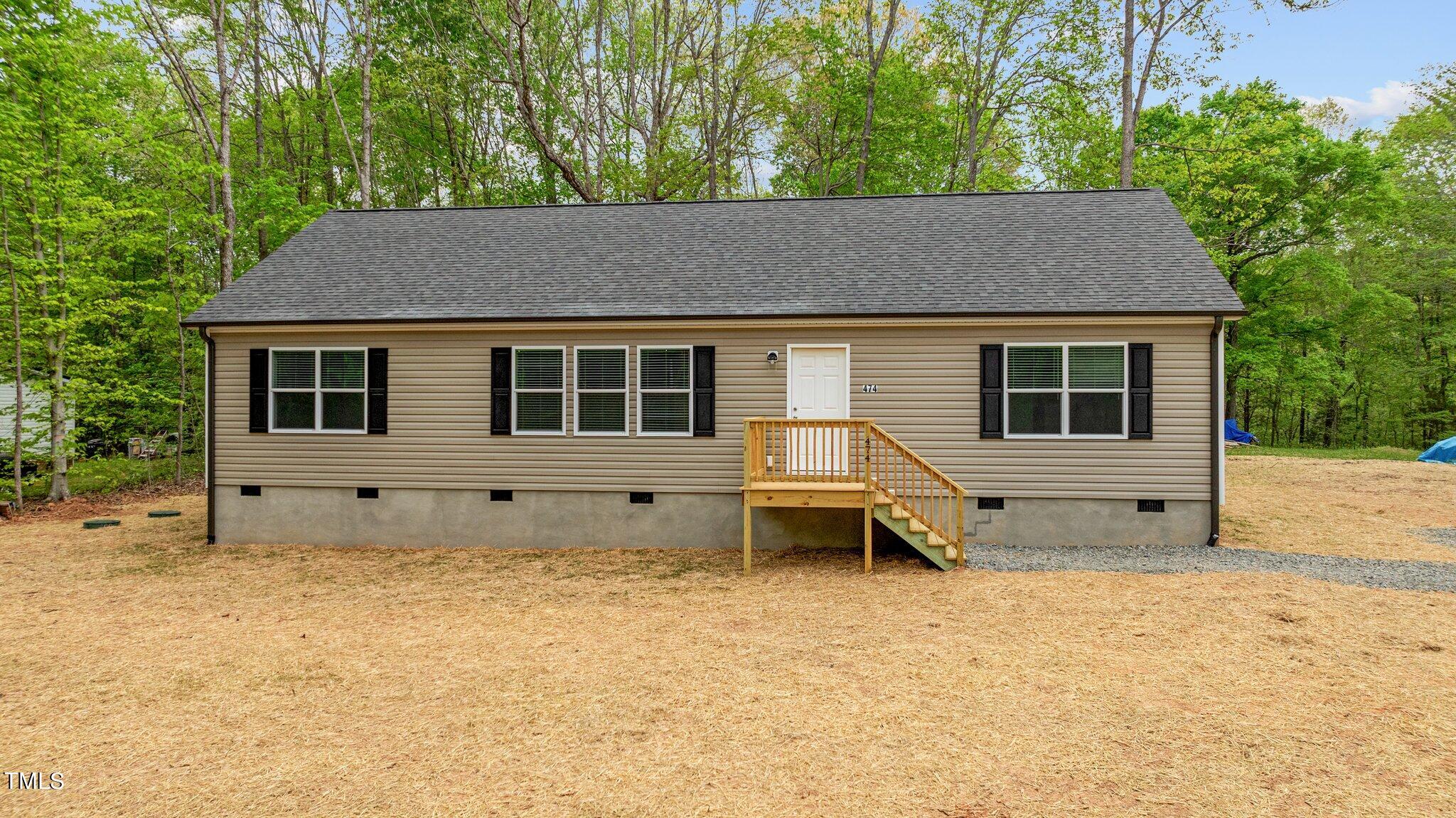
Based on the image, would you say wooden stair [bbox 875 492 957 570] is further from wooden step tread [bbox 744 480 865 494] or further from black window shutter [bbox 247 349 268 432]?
black window shutter [bbox 247 349 268 432]

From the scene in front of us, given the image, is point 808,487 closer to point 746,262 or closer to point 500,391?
point 746,262

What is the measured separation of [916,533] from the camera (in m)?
7.96

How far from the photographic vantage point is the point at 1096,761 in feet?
12.4

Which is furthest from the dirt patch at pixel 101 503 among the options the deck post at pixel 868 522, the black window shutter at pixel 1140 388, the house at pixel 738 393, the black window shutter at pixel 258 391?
the black window shutter at pixel 1140 388

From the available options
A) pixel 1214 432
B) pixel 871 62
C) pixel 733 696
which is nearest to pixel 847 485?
pixel 733 696

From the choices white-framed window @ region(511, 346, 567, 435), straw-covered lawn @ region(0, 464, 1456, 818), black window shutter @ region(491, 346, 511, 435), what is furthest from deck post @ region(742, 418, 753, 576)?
black window shutter @ region(491, 346, 511, 435)

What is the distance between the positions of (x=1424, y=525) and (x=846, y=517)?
8959 mm

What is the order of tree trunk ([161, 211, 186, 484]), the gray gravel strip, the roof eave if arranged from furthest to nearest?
tree trunk ([161, 211, 186, 484]), the roof eave, the gray gravel strip

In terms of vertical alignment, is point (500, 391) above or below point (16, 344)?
below

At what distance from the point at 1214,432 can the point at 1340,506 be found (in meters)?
5.73

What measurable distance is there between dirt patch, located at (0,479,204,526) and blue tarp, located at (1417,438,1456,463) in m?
28.6

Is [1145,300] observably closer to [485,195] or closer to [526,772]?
[526,772]

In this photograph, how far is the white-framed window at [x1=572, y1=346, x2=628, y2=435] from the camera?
31.1 ft

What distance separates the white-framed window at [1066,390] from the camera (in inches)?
345
